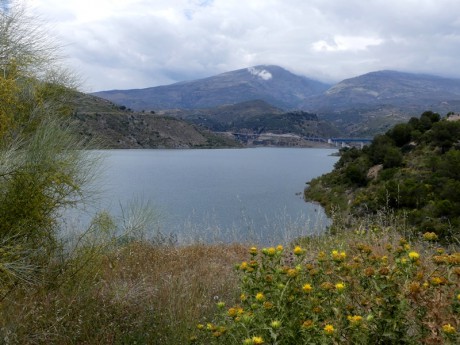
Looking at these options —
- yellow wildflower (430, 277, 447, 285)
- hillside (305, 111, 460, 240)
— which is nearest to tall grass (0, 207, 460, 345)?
yellow wildflower (430, 277, 447, 285)

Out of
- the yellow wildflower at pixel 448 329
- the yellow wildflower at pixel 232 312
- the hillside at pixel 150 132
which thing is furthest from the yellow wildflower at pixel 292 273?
the hillside at pixel 150 132

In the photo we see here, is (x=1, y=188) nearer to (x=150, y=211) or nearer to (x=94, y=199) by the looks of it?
(x=94, y=199)

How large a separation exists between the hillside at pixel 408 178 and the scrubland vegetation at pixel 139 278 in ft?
40.3

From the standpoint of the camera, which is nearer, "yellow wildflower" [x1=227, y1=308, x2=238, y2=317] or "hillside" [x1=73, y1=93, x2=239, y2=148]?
"yellow wildflower" [x1=227, y1=308, x2=238, y2=317]

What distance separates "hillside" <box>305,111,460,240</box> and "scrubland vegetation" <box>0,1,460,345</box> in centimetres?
1228

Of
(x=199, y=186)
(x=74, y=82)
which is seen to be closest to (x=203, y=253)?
(x=74, y=82)

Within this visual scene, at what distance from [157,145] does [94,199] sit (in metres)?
113

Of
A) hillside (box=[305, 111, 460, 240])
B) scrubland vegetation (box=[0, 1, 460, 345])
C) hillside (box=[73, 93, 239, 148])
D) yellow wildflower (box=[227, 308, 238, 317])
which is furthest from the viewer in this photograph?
hillside (box=[73, 93, 239, 148])

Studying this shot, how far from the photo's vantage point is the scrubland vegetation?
7.27 ft

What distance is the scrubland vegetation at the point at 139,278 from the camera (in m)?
2.21

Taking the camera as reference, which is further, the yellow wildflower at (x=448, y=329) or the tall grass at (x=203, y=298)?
the tall grass at (x=203, y=298)

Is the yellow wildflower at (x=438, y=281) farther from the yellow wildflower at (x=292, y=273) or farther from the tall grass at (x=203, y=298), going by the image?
the yellow wildflower at (x=292, y=273)

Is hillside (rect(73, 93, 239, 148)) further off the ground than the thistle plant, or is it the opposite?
hillside (rect(73, 93, 239, 148))

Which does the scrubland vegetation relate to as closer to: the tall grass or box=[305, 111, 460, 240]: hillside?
the tall grass
